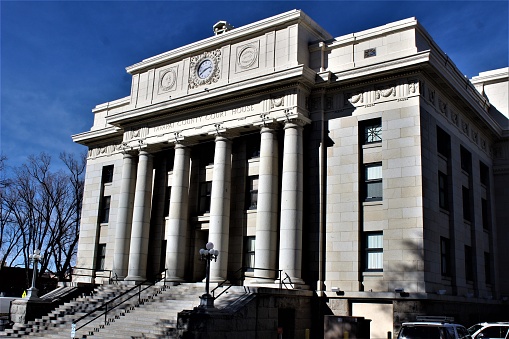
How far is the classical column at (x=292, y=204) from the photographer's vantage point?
26281 millimetres

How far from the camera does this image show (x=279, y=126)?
28500mm

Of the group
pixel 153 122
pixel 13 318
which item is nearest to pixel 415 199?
pixel 153 122

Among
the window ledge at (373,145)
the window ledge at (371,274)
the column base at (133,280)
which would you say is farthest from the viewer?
the column base at (133,280)

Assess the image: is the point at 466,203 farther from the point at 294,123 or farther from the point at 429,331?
the point at 429,331

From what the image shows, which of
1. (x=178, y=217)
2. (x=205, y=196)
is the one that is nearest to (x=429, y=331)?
(x=178, y=217)

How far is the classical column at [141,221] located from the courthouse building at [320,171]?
93mm

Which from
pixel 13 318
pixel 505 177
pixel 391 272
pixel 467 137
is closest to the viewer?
pixel 391 272

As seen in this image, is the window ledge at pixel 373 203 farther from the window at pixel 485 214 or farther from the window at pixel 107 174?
the window at pixel 107 174

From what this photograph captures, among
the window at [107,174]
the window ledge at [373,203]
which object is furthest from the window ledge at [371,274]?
the window at [107,174]

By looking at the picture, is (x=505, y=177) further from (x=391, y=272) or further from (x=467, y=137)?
(x=391, y=272)

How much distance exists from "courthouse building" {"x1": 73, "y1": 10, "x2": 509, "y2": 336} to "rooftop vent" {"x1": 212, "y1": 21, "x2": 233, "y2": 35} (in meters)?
0.35

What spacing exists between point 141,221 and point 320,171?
1107cm

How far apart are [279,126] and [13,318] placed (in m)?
17.3

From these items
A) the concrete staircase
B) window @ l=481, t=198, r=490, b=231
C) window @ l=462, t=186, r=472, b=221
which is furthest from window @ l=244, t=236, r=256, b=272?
window @ l=481, t=198, r=490, b=231
